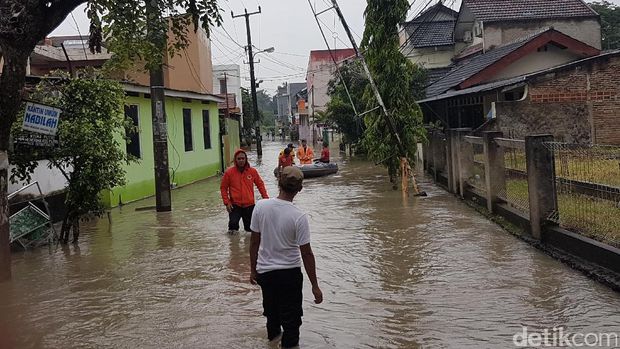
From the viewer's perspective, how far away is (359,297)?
22.7 feet

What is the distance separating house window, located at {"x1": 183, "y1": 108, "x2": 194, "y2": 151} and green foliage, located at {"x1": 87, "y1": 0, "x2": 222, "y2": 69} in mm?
13124

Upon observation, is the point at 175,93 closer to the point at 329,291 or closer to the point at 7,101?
the point at 7,101

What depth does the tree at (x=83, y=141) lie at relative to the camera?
9680 millimetres

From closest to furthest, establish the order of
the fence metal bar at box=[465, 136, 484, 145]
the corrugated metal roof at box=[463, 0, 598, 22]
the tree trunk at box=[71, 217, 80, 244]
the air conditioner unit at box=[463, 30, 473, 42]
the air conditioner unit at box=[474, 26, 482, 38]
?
1. the tree trunk at box=[71, 217, 80, 244]
2. the fence metal bar at box=[465, 136, 484, 145]
3. the corrugated metal roof at box=[463, 0, 598, 22]
4. the air conditioner unit at box=[474, 26, 482, 38]
5. the air conditioner unit at box=[463, 30, 473, 42]

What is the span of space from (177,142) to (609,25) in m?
34.7

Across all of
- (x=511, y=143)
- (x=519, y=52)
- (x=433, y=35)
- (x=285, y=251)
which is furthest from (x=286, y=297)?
(x=433, y=35)

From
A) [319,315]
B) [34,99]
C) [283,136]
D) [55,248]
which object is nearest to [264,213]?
[319,315]

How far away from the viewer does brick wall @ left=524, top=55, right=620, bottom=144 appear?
65.8 feet

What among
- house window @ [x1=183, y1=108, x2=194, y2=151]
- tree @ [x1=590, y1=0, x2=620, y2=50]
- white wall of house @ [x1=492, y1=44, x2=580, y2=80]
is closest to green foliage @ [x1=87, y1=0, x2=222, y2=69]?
house window @ [x1=183, y1=108, x2=194, y2=151]

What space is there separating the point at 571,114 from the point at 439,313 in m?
15.8

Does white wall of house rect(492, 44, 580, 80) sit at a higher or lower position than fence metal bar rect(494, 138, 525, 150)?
higher

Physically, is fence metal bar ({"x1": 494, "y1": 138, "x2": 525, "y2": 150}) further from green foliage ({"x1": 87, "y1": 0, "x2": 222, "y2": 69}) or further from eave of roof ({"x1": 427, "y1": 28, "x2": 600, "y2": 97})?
eave of roof ({"x1": 427, "y1": 28, "x2": 600, "y2": 97})

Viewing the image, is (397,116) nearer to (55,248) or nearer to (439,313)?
(55,248)

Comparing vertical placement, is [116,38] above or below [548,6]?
below
